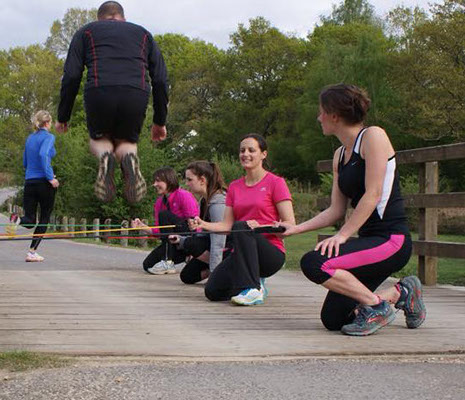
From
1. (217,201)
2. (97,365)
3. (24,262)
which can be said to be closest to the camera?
(97,365)

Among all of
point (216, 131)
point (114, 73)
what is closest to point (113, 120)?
point (114, 73)

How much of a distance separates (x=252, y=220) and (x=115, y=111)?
190cm

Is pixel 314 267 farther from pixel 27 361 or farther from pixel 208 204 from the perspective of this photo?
pixel 208 204

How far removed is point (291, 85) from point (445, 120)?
20078 mm

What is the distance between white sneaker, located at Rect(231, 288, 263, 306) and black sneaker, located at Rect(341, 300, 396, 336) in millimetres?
1259

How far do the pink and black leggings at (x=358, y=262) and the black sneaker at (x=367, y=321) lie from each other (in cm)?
12

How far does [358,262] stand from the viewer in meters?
4.73

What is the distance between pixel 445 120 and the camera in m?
34.8

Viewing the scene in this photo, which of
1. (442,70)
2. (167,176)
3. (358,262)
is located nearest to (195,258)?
(167,176)

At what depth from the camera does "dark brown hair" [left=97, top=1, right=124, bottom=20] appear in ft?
14.4

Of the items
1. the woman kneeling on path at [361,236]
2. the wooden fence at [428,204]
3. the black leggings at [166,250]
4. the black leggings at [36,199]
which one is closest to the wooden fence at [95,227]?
the black leggings at [36,199]

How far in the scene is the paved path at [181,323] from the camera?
425 centimetres

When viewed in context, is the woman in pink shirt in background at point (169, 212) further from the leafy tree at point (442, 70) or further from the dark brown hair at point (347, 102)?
the leafy tree at point (442, 70)

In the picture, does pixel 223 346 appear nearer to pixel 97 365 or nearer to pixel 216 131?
pixel 97 365
